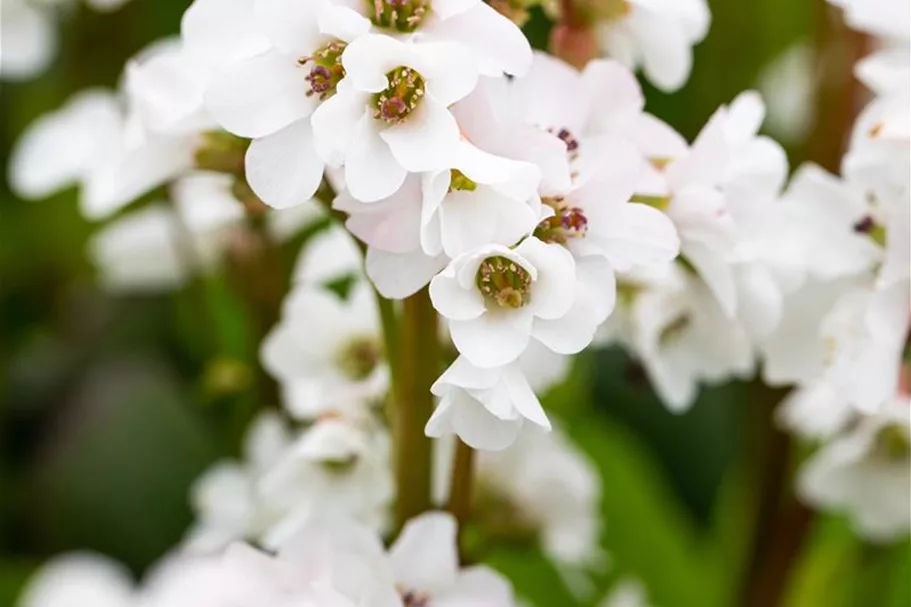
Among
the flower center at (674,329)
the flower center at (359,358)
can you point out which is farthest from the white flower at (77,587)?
the flower center at (674,329)

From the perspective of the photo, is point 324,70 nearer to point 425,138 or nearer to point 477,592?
point 425,138

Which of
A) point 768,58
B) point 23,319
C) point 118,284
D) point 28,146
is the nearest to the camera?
point 28,146

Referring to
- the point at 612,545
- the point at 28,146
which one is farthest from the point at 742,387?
the point at 28,146

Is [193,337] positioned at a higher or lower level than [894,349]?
lower

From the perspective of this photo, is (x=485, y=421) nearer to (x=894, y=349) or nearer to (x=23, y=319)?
(x=894, y=349)

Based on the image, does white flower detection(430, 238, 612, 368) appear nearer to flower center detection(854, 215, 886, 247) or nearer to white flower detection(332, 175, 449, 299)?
white flower detection(332, 175, 449, 299)

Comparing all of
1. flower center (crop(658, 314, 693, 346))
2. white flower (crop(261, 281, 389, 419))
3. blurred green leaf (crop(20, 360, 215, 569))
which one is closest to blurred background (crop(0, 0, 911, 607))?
blurred green leaf (crop(20, 360, 215, 569))

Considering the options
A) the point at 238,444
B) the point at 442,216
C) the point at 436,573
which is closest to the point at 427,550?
the point at 436,573
